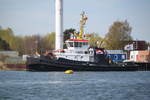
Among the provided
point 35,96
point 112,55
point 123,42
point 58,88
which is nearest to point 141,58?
point 112,55

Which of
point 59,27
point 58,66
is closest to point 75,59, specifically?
point 58,66

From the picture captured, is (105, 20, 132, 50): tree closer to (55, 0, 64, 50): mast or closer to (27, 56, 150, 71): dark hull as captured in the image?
(55, 0, 64, 50): mast

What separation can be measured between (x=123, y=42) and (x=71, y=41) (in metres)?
49.8

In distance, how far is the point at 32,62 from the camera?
259 ft

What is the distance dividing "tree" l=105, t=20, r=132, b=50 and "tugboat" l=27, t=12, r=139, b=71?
43.1 m

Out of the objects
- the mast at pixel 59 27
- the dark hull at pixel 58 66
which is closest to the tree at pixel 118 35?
the mast at pixel 59 27

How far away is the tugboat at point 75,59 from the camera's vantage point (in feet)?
258

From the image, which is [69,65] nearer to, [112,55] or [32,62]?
[32,62]

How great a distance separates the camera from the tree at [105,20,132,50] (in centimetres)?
12694

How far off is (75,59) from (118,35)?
157ft

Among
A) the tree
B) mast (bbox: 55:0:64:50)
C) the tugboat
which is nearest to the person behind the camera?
the tugboat

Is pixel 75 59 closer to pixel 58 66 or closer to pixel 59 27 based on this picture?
pixel 58 66

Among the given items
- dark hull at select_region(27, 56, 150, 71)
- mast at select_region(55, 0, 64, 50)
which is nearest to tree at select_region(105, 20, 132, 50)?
mast at select_region(55, 0, 64, 50)

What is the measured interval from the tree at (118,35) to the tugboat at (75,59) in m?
43.1
